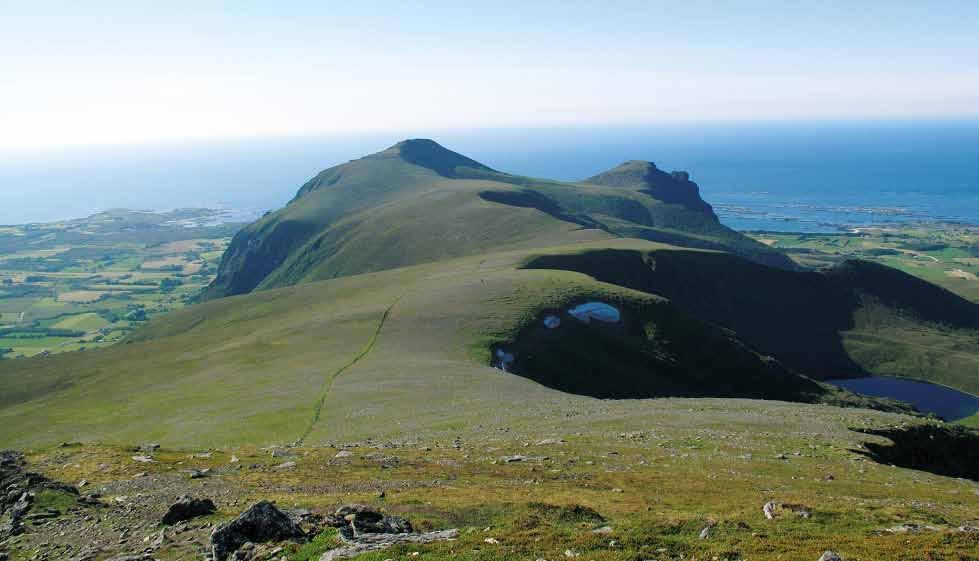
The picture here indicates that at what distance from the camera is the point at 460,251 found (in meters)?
160

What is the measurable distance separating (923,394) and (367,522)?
130m

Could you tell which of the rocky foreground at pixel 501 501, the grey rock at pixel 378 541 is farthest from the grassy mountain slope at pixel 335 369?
the grey rock at pixel 378 541

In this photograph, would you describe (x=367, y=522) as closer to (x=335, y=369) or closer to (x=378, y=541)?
(x=378, y=541)

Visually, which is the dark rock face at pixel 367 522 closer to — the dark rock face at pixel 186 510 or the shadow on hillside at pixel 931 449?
the dark rock face at pixel 186 510

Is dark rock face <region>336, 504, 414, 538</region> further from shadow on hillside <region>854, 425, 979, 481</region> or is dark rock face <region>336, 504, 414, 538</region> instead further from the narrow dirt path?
shadow on hillside <region>854, 425, 979, 481</region>

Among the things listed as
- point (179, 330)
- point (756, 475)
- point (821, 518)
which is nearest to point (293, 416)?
point (756, 475)

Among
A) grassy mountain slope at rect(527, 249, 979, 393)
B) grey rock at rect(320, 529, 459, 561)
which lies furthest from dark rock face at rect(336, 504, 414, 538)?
grassy mountain slope at rect(527, 249, 979, 393)

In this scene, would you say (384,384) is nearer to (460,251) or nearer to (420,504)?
(420,504)

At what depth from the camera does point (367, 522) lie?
61.4ft

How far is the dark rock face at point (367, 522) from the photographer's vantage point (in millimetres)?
18266

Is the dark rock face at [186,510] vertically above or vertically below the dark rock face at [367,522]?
below

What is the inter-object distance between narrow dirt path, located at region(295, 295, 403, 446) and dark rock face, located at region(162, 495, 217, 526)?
1773 centimetres

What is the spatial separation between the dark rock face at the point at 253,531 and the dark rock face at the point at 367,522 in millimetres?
1410

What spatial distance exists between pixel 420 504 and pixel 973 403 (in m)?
129
